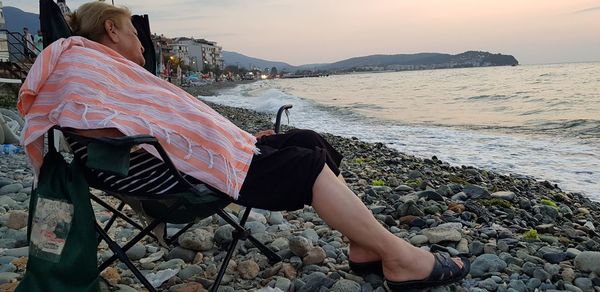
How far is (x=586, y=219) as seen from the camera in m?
4.72

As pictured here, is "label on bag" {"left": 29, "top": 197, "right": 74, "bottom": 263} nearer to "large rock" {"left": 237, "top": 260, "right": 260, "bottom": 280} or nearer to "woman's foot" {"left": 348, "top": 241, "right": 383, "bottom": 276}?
"large rock" {"left": 237, "top": 260, "right": 260, "bottom": 280}

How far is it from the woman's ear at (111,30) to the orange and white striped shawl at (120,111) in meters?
0.17

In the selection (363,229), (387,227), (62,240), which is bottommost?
(387,227)

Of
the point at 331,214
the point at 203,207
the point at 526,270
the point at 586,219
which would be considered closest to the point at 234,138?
the point at 203,207

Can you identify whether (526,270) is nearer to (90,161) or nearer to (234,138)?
(234,138)

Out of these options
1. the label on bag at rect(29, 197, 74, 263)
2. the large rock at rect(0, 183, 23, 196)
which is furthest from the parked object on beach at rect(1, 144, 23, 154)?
the label on bag at rect(29, 197, 74, 263)

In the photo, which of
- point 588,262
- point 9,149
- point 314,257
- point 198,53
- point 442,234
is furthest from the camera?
point 198,53

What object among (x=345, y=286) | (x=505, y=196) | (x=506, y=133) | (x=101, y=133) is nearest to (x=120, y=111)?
(x=101, y=133)

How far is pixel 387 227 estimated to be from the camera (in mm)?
3654

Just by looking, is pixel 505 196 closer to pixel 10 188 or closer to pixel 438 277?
pixel 438 277

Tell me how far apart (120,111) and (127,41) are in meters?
0.54

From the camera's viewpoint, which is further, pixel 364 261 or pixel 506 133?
pixel 506 133

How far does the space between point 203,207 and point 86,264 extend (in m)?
0.54

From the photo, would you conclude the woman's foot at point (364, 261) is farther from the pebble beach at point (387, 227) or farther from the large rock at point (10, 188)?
the large rock at point (10, 188)
